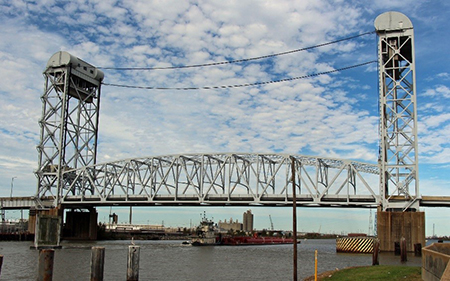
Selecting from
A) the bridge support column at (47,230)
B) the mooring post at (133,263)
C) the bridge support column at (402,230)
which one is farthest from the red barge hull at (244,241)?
the mooring post at (133,263)

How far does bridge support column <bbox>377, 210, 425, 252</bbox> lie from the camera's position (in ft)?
192

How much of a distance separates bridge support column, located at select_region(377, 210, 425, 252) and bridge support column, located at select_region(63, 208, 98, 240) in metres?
58.1

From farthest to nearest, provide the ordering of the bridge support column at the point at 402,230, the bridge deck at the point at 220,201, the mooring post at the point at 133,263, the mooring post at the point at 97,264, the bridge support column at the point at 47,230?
1. the bridge deck at the point at 220,201
2. the bridge support column at the point at 402,230
3. the bridge support column at the point at 47,230
4. the mooring post at the point at 133,263
5. the mooring post at the point at 97,264

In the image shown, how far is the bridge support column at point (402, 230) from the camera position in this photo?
192ft

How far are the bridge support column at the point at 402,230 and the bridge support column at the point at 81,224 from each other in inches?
2287

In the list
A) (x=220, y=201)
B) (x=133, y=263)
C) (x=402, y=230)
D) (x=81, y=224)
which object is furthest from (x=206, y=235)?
(x=133, y=263)

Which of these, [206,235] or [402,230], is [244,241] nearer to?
[206,235]

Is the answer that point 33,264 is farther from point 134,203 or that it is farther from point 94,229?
point 94,229

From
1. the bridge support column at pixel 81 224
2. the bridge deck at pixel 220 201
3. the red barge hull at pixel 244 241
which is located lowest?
the red barge hull at pixel 244 241

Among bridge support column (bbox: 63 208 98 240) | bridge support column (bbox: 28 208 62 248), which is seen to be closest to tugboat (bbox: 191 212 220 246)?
bridge support column (bbox: 63 208 98 240)

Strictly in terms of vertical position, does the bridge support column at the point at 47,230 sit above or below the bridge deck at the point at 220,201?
below

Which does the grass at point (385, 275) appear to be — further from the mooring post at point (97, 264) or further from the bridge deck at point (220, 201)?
the bridge deck at point (220, 201)

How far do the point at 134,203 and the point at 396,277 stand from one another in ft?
232

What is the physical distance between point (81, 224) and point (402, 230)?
62518 millimetres
